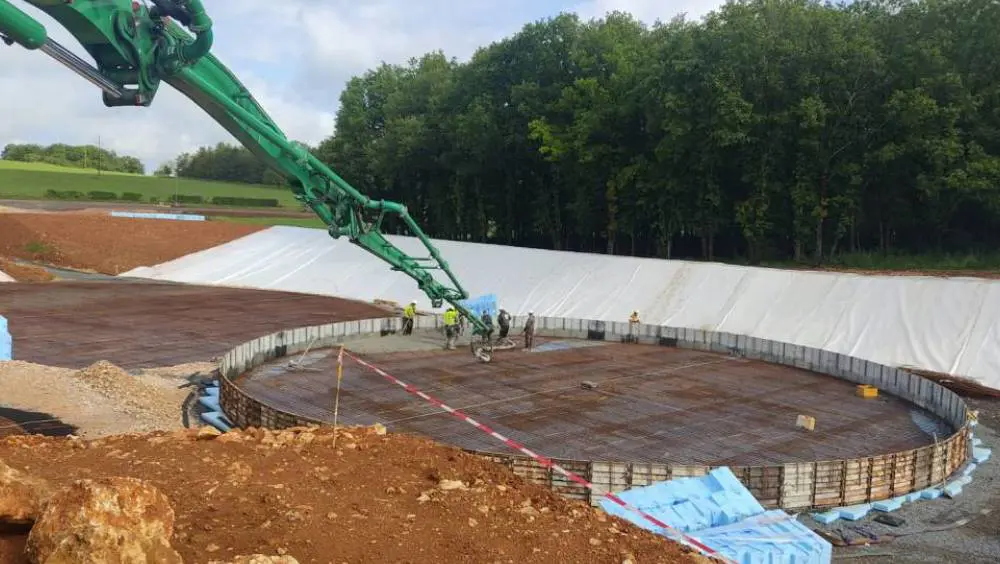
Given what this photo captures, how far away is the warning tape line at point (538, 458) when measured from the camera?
1140 cm

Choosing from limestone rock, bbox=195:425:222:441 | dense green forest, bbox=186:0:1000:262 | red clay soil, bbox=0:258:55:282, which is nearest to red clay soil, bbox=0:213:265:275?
red clay soil, bbox=0:258:55:282

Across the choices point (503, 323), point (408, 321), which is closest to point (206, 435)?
point (503, 323)

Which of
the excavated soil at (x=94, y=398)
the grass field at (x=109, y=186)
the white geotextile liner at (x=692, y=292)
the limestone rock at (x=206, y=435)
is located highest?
the grass field at (x=109, y=186)

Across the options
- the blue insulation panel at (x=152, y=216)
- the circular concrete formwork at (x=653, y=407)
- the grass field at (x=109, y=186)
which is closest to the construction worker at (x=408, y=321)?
the circular concrete formwork at (x=653, y=407)

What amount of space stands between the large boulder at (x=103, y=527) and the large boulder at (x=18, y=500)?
0.96 metres

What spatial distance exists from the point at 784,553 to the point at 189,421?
16.7 m

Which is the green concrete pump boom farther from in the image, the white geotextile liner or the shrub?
the shrub

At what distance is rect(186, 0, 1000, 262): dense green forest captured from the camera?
146 feet

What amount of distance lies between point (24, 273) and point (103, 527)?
178 ft

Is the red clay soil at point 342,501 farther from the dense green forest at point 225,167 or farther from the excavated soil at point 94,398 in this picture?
the dense green forest at point 225,167

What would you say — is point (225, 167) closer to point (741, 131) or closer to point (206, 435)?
point (741, 131)

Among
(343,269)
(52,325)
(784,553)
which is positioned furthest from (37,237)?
(784,553)

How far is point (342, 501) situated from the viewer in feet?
33.1

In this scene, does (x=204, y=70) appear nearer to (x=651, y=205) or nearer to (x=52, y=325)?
(x=52, y=325)
